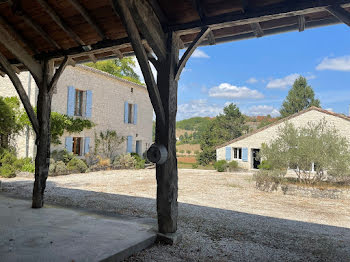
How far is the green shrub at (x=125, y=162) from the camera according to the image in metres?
14.8

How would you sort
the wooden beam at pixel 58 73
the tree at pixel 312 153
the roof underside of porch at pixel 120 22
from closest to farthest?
the roof underside of porch at pixel 120 22
the wooden beam at pixel 58 73
the tree at pixel 312 153

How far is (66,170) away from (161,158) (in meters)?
9.41

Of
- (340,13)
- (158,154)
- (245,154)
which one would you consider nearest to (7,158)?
(158,154)

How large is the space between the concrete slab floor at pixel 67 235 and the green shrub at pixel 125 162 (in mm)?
9726

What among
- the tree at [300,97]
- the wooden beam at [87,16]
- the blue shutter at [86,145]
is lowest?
the blue shutter at [86,145]

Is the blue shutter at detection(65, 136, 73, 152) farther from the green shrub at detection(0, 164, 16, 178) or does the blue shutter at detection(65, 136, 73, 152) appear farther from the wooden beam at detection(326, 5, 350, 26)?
the wooden beam at detection(326, 5, 350, 26)

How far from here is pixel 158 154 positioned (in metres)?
3.31

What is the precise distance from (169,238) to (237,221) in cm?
193

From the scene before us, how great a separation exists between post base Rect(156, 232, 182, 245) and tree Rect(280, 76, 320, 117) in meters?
28.7

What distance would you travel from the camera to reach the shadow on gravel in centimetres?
372

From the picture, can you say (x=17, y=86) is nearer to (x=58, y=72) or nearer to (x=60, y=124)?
(x=58, y=72)

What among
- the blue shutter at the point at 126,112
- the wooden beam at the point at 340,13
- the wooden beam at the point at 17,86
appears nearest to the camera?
the wooden beam at the point at 340,13

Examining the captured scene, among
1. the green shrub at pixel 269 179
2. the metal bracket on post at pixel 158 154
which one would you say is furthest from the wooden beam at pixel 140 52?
the green shrub at pixel 269 179

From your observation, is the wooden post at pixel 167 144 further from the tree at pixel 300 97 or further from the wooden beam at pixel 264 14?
the tree at pixel 300 97
